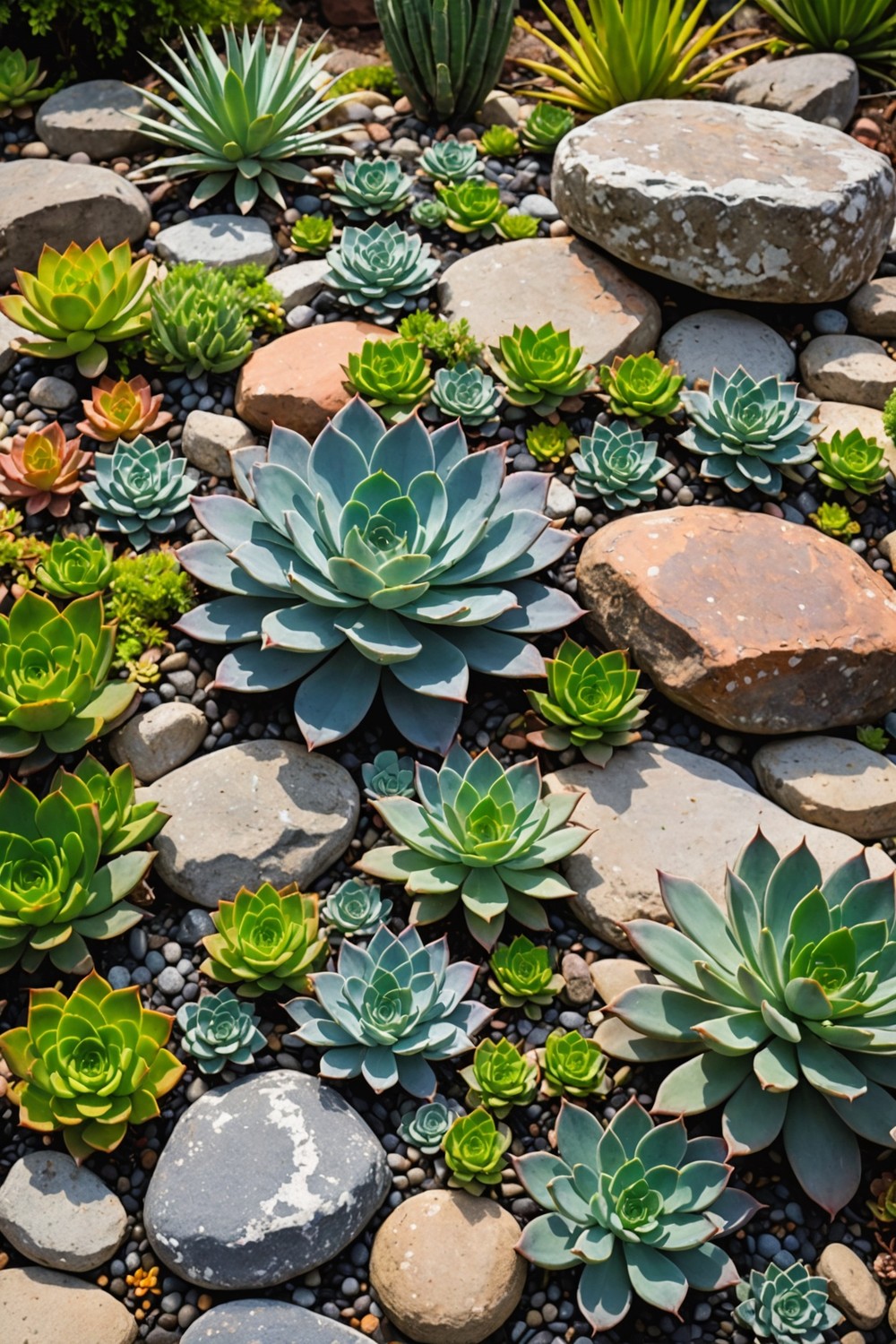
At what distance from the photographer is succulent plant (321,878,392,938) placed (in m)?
3.59

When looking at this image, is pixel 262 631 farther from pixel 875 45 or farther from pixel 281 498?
pixel 875 45

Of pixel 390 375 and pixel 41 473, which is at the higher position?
pixel 390 375

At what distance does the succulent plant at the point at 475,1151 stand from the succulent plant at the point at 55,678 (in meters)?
1.56

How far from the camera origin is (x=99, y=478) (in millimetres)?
4266

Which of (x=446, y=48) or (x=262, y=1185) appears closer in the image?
(x=262, y=1185)

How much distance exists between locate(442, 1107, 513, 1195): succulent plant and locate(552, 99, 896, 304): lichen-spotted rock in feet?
10.5

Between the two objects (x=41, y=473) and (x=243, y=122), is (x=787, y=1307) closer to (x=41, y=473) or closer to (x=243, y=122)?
(x=41, y=473)

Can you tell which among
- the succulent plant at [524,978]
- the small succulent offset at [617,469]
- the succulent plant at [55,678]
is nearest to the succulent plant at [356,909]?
the succulent plant at [524,978]

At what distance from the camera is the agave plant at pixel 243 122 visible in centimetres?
513

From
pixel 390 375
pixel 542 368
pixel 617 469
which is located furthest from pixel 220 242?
pixel 617 469

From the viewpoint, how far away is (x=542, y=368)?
4.46 metres

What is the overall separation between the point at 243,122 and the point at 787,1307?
183 inches

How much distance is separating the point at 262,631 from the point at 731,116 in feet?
10.2

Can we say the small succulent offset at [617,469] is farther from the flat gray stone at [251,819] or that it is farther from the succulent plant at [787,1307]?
the succulent plant at [787,1307]
